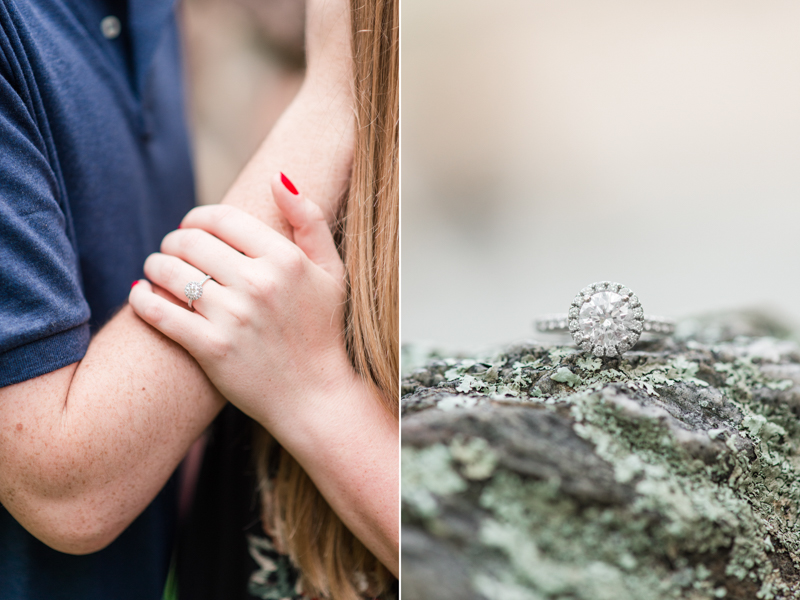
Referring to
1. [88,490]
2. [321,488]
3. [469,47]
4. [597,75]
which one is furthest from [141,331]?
[597,75]

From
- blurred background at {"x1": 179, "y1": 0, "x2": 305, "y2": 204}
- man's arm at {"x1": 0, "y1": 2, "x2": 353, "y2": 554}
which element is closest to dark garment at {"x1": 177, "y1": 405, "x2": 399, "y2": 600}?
man's arm at {"x1": 0, "y1": 2, "x2": 353, "y2": 554}

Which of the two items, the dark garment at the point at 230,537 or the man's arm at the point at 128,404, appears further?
the dark garment at the point at 230,537

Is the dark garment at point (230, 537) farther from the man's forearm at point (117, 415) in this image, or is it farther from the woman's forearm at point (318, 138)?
the woman's forearm at point (318, 138)

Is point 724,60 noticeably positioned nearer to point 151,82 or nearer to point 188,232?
point 188,232

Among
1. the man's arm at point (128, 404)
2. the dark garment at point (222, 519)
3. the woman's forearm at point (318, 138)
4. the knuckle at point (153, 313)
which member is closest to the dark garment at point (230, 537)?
the dark garment at point (222, 519)

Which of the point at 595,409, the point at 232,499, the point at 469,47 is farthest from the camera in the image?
the point at 232,499

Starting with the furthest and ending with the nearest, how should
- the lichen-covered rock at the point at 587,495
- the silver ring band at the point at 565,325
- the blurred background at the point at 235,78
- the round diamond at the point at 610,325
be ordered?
the blurred background at the point at 235,78, the silver ring band at the point at 565,325, the round diamond at the point at 610,325, the lichen-covered rock at the point at 587,495
